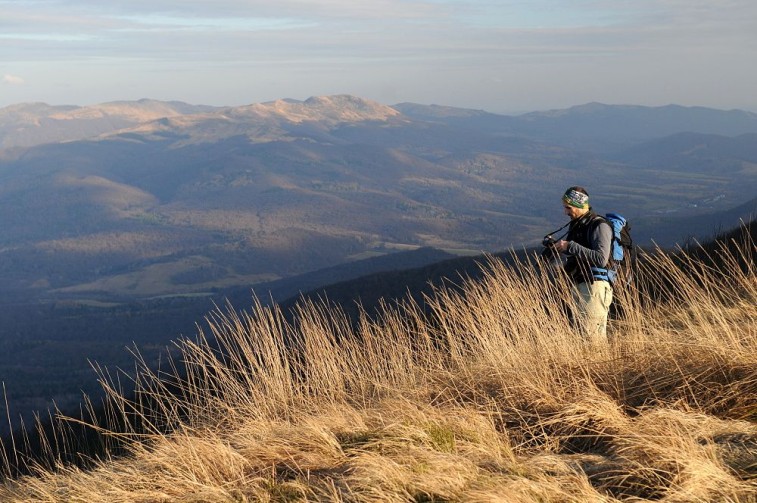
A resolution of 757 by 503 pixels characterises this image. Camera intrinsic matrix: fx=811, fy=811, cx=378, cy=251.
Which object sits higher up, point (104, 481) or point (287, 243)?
point (104, 481)

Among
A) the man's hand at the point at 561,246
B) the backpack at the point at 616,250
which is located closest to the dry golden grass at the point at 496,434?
the backpack at the point at 616,250

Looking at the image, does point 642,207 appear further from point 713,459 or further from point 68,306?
point 713,459

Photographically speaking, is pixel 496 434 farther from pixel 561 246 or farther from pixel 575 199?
pixel 575 199

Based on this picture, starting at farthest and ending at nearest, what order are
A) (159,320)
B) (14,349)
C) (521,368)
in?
(159,320), (14,349), (521,368)

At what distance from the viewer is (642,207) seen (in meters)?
196

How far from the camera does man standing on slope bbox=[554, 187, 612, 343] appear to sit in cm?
632

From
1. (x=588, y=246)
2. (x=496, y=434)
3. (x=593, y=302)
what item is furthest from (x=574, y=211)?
(x=496, y=434)

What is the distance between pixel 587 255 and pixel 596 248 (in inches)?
4.7

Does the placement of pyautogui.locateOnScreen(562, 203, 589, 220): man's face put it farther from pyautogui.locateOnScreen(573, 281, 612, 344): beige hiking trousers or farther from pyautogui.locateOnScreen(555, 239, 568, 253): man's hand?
pyautogui.locateOnScreen(573, 281, 612, 344): beige hiking trousers

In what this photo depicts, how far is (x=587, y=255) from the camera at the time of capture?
20.7 feet

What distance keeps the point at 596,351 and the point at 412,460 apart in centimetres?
202

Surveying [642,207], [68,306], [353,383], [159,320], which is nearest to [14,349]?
[159,320]

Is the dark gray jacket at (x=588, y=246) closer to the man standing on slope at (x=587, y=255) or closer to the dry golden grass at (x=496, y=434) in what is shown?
the man standing on slope at (x=587, y=255)

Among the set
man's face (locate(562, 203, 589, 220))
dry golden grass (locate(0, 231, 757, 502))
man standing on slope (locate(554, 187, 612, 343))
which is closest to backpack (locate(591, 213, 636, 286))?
man standing on slope (locate(554, 187, 612, 343))
